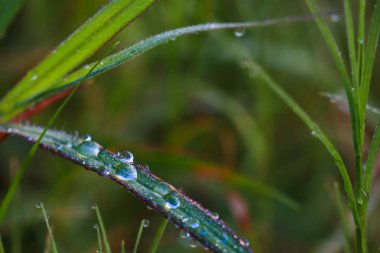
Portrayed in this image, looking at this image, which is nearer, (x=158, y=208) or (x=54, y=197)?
(x=158, y=208)

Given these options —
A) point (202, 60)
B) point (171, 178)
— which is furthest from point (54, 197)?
point (202, 60)

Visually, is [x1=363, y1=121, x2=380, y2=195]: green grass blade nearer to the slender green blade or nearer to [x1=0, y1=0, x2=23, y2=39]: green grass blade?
the slender green blade

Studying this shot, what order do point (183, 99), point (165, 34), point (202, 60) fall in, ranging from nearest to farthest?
1. point (165, 34)
2. point (183, 99)
3. point (202, 60)

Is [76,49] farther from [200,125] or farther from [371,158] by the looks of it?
[200,125]

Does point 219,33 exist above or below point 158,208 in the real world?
above

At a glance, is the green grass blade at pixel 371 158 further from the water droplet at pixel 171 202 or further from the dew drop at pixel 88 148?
the dew drop at pixel 88 148

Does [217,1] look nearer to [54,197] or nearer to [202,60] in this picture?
[202,60]
